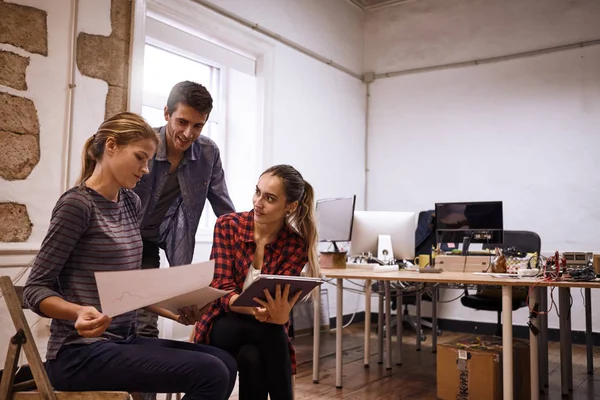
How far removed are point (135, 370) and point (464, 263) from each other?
2395 mm

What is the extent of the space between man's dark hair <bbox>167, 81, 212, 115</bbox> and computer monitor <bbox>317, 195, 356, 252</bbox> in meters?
1.58

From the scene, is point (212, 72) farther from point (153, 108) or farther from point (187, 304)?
point (187, 304)

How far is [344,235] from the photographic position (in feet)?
11.8

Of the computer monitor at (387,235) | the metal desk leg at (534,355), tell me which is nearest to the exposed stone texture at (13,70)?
the computer monitor at (387,235)

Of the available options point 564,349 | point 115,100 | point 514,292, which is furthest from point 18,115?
point 514,292

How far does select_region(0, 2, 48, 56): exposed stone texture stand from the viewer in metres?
→ 2.91

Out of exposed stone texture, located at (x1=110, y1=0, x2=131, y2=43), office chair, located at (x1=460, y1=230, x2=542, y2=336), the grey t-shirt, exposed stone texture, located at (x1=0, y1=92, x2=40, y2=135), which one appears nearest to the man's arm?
the grey t-shirt

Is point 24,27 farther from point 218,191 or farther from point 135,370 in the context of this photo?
point 135,370

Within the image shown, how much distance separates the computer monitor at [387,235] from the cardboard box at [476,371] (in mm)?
776

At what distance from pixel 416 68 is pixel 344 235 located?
303 cm

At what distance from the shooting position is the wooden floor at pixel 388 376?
10.3 feet

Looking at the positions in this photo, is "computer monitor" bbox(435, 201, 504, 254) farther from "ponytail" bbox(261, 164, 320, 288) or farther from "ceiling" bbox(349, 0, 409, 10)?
"ceiling" bbox(349, 0, 409, 10)

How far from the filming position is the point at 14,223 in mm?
2930

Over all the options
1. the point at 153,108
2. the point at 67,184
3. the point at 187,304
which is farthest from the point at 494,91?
the point at 187,304
